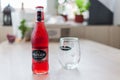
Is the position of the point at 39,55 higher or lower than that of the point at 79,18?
lower

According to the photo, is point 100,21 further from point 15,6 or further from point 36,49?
point 36,49

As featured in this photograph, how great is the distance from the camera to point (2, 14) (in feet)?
8.33

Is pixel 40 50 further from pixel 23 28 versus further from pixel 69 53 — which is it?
pixel 23 28

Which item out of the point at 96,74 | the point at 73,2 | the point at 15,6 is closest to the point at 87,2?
the point at 73,2

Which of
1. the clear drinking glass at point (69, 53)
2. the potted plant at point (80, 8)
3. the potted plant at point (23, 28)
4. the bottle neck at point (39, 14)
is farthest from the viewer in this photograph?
the potted plant at point (80, 8)

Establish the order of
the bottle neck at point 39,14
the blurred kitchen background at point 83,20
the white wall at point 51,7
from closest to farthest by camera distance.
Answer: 1. the bottle neck at point 39,14
2. the blurred kitchen background at point 83,20
3. the white wall at point 51,7

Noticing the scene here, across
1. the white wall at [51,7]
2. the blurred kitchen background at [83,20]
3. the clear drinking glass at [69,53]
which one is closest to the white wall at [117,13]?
the blurred kitchen background at [83,20]

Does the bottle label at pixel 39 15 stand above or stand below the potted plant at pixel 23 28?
above

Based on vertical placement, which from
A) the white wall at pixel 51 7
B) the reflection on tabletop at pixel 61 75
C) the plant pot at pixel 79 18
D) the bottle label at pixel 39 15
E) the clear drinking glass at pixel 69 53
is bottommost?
the reflection on tabletop at pixel 61 75

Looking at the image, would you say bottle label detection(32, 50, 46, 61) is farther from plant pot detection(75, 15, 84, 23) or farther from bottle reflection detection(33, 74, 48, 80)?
plant pot detection(75, 15, 84, 23)

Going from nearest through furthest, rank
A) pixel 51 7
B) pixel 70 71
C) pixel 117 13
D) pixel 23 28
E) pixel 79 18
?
pixel 70 71 < pixel 23 28 < pixel 117 13 < pixel 79 18 < pixel 51 7

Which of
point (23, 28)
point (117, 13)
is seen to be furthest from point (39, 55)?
point (117, 13)

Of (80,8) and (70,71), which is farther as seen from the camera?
(80,8)

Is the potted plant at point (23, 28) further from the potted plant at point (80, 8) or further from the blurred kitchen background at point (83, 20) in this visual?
the potted plant at point (80, 8)
